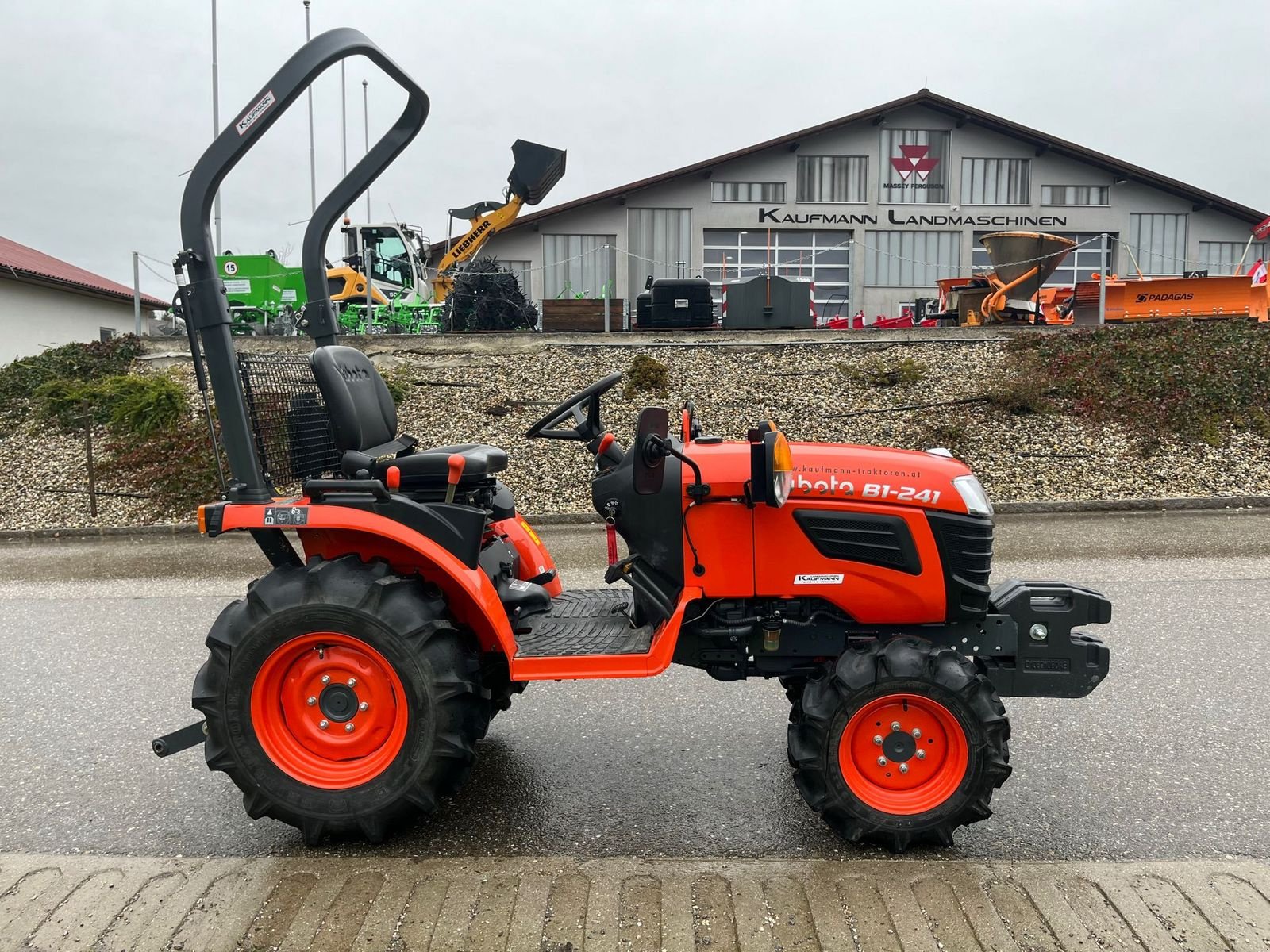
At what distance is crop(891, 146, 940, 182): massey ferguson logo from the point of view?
909 inches

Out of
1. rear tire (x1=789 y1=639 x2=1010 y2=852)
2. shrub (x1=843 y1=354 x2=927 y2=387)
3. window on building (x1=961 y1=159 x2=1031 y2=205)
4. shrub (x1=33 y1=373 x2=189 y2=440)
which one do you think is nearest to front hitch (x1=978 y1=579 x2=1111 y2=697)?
rear tire (x1=789 y1=639 x2=1010 y2=852)

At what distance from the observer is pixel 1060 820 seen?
2.80 metres

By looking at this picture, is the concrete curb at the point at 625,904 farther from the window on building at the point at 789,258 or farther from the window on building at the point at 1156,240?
the window on building at the point at 1156,240

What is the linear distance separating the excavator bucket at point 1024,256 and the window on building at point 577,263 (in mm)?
10848

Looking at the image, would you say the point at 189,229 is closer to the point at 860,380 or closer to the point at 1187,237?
the point at 860,380

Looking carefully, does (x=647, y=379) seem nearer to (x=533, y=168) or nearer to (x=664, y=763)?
(x=533, y=168)

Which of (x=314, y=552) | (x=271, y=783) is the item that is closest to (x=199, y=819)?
(x=271, y=783)

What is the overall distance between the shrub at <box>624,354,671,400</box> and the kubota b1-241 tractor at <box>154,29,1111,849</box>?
28.4 ft

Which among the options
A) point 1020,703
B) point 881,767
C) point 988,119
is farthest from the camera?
point 988,119

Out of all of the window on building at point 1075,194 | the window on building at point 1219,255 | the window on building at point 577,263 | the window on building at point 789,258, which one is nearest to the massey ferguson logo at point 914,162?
the window on building at point 789,258

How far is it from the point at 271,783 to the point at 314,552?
736 millimetres

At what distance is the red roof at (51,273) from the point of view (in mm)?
20594

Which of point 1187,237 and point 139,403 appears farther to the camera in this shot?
point 1187,237

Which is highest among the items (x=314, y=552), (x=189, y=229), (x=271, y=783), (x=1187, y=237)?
(x=1187, y=237)
